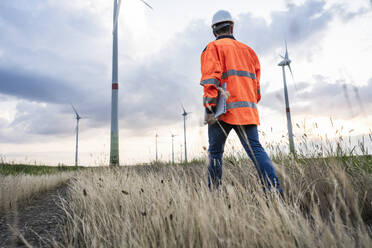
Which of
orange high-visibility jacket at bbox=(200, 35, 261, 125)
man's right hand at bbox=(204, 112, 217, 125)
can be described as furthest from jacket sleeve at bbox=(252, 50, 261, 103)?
→ man's right hand at bbox=(204, 112, 217, 125)

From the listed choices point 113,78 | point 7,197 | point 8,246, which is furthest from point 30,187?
point 113,78

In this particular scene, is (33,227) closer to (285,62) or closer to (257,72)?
(257,72)

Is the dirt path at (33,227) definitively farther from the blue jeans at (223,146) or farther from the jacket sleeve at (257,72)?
the jacket sleeve at (257,72)

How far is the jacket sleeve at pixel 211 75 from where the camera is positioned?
124 inches

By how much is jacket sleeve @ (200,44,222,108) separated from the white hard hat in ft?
1.88

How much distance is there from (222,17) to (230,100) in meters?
1.35

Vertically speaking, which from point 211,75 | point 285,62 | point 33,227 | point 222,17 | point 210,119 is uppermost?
point 285,62

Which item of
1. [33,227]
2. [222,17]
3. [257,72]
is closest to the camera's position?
[33,227]

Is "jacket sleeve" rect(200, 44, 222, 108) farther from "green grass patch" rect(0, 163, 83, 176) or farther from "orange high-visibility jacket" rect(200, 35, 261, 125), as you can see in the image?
"green grass patch" rect(0, 163, 83, 176)

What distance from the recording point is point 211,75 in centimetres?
319

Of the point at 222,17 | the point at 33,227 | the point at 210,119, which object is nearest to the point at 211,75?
the point at 210,119

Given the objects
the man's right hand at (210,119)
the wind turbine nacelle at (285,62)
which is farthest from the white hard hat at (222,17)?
the wind turbine nacelle at (285,62)

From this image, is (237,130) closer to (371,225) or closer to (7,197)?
(371,225)

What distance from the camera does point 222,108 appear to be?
3150mm
